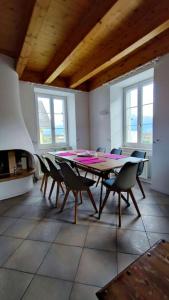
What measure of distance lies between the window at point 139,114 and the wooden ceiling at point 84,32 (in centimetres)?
63

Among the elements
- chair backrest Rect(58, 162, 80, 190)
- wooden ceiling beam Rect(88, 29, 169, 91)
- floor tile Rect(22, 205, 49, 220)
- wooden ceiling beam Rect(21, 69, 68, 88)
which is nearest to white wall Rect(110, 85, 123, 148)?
wooden ceiling beam Rect(88, 29, 169, 91)

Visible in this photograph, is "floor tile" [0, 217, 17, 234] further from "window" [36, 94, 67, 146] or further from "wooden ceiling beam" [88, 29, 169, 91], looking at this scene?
"wooden ceiling beam" [88, 29, 169, 91]

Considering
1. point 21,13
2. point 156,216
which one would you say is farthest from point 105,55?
point 156,216

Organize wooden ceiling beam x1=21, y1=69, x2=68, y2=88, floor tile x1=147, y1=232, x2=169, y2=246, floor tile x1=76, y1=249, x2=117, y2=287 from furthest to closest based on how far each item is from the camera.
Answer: wooden ceiling beam x1=21, y1=69, x2=68, y2=88 < floor tile x1=147, y1=232, x2=169, y2=246 < floor tile x1=76, y1=249, x2=117, y2=287

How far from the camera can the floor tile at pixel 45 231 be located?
1.76 meters

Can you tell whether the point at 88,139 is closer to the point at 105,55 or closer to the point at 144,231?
the point at 105,55

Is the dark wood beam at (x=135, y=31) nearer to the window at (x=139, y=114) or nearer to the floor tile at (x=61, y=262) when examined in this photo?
the window at (x=139, y=114)

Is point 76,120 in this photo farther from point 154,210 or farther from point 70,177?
point 154,210

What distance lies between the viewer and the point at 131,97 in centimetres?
400

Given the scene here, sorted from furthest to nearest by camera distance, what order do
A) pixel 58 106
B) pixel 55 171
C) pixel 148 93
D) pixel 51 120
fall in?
pixel 58 106 → pixel 51 120 → pixel 148 93 → pixel 55 171

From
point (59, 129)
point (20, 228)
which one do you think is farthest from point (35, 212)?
point (59, 129)

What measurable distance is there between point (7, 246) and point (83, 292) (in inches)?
37.5

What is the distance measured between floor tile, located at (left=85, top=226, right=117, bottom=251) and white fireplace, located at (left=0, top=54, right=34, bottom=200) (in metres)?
1.80

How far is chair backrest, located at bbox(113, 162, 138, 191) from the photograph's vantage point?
1.90 meters
